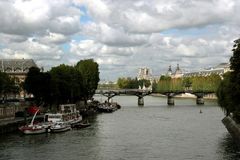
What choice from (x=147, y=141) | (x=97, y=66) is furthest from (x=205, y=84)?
(x=147, y=141)

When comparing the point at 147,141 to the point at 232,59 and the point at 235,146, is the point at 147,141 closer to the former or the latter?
the point at 235,146

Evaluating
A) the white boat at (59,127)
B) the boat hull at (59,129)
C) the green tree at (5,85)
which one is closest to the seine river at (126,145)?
the boat hull at (59,129)

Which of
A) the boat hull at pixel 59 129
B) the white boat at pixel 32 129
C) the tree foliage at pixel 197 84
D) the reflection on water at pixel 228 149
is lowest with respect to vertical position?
the reflection on water at pixel 228 149

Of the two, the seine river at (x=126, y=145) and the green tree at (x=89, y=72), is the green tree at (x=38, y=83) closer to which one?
the seine river at (x=126, y=145)

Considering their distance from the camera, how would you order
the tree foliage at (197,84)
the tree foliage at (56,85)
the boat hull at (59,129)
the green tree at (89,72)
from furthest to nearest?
the tree foliage at (197,84) → the green tree at (89,72) → the tree foliage at (56,85) → the boat hull at (59,129)

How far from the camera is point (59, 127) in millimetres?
63875

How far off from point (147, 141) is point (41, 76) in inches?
1313

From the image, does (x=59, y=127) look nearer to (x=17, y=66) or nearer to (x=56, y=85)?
(x=56, y=85)

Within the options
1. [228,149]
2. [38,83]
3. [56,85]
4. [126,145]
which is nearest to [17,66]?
[56,85]

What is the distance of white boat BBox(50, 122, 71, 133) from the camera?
6256 centimetres

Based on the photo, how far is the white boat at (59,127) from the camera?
205 ft

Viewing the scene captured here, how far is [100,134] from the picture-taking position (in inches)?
2365

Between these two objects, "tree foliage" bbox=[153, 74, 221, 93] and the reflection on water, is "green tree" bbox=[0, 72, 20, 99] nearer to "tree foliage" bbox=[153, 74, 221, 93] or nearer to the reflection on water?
the reflection on water

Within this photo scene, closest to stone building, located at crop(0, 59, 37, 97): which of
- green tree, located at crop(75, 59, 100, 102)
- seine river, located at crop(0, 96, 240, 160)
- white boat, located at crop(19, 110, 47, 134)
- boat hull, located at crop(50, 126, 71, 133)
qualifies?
green tree, located at crop(75, 59, 100, 102)
